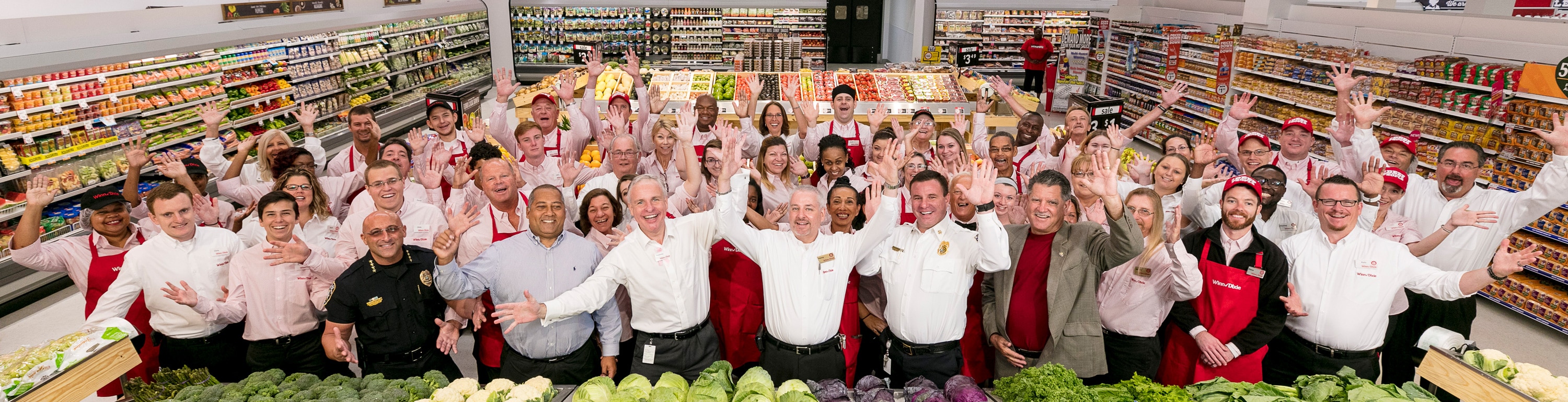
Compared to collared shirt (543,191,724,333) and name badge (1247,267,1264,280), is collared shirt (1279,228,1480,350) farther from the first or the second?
collared shirt (543,191,724,333)

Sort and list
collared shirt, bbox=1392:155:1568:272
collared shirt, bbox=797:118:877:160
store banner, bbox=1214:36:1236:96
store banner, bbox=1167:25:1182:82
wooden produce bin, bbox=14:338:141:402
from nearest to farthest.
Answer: wooden produce bin, bbox=14:338:141:402
collared shirt, bbox=1392:155:1568:272
collared shirt, bbox=797:118:877:160
store banner, bbox=1214:36:1236:96
store banner, bbox=1167:25:1182:82

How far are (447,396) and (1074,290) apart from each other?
7.67 feet

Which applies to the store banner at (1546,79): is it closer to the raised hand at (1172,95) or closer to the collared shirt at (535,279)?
the raised hand at (1172,95)

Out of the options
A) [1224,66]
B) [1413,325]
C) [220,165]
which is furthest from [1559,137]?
[220,165]

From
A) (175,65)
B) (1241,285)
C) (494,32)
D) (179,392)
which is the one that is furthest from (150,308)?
(494,32)

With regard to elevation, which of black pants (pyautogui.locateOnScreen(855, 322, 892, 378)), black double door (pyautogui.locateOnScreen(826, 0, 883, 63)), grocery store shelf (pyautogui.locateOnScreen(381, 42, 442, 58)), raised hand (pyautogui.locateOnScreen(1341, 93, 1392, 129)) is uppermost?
black double door (pyautogui.locateOnScreen(826, 0, 883, 63))

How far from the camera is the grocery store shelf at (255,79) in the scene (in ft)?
27.5

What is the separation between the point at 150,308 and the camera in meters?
3.45

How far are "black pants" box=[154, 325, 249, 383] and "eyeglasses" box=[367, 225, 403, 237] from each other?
0.84 metres

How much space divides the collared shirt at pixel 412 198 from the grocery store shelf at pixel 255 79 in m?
4.96

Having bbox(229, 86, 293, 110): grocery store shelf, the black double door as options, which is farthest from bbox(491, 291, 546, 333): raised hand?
the black double door

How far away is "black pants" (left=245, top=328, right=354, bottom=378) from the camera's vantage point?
344cm

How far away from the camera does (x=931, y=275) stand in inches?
124

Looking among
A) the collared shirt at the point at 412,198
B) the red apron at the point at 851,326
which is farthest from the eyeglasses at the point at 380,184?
the red apron at the point at 851,326
